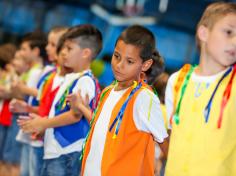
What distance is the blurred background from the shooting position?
11.7 metres

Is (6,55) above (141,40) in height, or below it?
below

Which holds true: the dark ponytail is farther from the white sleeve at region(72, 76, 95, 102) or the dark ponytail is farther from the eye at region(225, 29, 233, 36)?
the eye at region(225, 29, 233, 36)

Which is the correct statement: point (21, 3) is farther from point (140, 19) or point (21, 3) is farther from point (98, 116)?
point (98, 116)

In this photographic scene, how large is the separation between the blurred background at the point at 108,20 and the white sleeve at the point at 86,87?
7856 mm

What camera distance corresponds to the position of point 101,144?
9.43 ft

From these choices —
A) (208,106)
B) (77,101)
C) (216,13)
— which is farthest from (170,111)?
(77,101)

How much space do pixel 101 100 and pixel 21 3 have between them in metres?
9.94

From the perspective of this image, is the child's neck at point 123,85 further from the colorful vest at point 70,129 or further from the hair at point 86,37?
the hair at point 86,37

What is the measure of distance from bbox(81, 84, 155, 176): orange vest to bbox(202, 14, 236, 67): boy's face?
44 centimetres

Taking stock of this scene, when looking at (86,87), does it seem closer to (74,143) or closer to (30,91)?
(74,143)

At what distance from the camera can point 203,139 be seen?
8.57ft

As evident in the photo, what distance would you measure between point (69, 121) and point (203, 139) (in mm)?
1320

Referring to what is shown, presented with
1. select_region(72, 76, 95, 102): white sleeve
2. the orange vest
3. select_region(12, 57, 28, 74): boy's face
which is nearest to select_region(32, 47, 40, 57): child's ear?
select_region(12, 57, 28, 74): boy's face

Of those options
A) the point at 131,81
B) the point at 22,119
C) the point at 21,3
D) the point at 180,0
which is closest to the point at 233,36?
the point at 131,81
